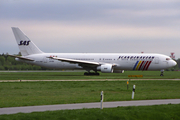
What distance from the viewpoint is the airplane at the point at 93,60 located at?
55812 mm

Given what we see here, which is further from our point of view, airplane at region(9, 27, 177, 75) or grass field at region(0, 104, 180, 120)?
airplane at region(9, 27, 177, 75)

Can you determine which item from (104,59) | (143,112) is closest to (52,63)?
(104,59)

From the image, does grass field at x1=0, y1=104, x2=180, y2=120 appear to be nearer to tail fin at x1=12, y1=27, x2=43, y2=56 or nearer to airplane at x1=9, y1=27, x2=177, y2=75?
airplane at x1=9, y1=27, x2=177, y2=75

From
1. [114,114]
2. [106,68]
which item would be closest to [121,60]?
[106,68]

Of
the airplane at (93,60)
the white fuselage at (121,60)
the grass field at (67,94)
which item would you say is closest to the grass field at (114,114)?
the grass field at (67,94)

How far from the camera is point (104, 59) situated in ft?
190

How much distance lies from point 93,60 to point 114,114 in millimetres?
43428

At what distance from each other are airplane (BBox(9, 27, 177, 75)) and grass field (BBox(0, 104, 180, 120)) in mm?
37583

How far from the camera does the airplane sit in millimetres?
55812

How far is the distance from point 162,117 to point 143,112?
105cm

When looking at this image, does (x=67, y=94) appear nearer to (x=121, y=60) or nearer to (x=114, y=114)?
(x=114, y=114)

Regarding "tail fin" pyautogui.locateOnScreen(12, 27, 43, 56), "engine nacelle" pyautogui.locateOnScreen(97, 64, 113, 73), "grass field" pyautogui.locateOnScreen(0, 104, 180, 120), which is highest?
"tail fin" pyautogui.locateOnScreen(12, 27, 43, 56)

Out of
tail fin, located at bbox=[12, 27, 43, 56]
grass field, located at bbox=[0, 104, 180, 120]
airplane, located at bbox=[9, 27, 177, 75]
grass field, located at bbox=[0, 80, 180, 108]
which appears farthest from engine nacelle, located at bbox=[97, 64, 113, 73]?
grass field, located at bbox=[0, 104, 180, 120]

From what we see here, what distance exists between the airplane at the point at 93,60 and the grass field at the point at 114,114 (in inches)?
1480
